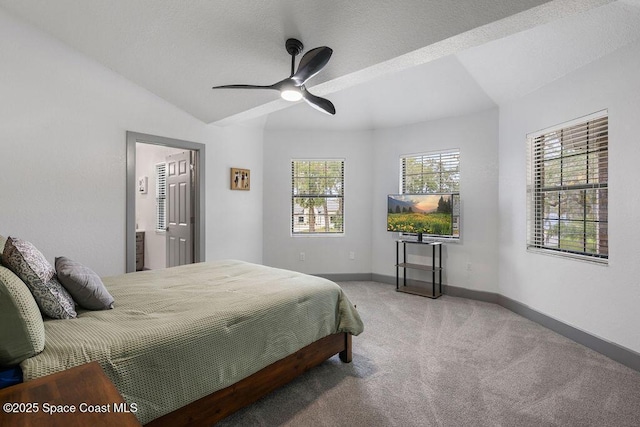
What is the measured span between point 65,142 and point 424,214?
13.9ft

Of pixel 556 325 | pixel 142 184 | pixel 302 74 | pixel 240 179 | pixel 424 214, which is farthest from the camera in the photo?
pixel 142 184

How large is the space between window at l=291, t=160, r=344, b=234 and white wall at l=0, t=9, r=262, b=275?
82.8 inches

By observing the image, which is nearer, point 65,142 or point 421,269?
point 65,142

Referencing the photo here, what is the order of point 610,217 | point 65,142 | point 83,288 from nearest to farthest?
1. point 83,288
2. point 610,217
3. point 65,142

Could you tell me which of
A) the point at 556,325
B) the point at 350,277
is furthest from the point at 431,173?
the point at 556,325

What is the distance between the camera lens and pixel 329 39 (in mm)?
2562

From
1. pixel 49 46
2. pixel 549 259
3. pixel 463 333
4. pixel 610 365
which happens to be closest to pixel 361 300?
pixel 463 333

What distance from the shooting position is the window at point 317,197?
530cm

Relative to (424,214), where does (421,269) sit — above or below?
below

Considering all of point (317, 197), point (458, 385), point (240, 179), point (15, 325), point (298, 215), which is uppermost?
point (240, 179)

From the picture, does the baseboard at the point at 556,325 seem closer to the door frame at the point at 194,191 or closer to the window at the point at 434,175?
the window at the point at 434,175

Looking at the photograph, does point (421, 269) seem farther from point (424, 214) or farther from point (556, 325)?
point (556, 325)

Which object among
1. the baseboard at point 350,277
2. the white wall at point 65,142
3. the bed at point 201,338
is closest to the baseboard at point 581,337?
the baseboard at point 350,277

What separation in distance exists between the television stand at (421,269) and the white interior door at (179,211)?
3.02 m
